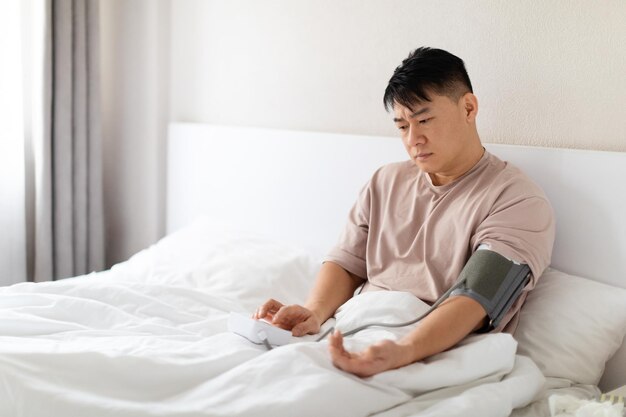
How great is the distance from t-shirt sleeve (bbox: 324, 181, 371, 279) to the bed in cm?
18

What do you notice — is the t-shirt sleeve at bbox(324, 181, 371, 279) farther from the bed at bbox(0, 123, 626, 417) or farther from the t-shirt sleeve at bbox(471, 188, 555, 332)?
the t-shirt sleeve at bbox(471, 188, 555, 332)

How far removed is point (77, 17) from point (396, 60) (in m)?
1.57

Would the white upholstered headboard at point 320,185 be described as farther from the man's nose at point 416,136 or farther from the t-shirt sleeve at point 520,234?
the man's nose at point 416,136

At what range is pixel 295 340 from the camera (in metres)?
1.40

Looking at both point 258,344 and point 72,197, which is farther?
point 72,197

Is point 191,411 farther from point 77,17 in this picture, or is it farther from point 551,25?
point 77,17

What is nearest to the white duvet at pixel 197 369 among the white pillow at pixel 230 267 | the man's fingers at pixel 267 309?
the man's fingers at pixel 267 309

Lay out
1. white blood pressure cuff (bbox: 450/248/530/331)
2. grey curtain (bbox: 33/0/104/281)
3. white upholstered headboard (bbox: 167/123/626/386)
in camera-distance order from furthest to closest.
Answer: grey curtain (bbox: 33/0/104/281) < white upholstered headboard (bbox: 167/123/626/386) < white blood pressure cuff (bbox: 450/248/530/331)

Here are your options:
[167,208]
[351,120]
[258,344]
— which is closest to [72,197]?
[167,208]

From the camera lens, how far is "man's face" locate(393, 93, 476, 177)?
1.46 meters

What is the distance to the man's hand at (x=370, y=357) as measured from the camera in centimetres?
113

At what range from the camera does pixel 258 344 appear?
51.2 inches

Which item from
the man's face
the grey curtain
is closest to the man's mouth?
the man's face

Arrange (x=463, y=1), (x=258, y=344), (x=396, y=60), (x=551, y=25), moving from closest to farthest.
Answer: (x=258, y=344), (x=551, y=25), (x=463, y=1), (x=396, y=60)
